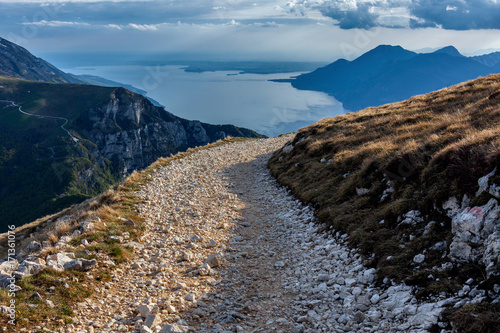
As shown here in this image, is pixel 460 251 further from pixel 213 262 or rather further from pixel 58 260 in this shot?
pixel 58 260

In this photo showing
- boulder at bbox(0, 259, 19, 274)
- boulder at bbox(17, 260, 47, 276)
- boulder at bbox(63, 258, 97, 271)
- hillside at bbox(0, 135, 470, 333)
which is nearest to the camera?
hillside at bbox(0, 135, 470, 333)

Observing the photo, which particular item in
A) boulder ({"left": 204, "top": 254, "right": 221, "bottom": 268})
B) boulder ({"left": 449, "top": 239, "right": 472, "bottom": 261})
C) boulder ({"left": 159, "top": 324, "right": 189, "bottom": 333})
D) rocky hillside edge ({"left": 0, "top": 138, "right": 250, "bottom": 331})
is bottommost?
boulder ({"left": 204, "top": 254, "right": 221, "bottom": 268})

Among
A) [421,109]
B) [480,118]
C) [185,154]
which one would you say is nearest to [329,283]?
[480,118]

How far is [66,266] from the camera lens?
999cm

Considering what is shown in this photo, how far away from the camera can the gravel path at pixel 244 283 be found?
7.79 metres

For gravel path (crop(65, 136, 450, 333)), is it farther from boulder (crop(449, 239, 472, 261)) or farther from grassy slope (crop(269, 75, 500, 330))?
boulder (crop(449, 239, 472, 261))

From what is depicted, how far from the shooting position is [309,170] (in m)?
22.0

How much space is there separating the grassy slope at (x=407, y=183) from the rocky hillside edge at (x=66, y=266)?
29.1ft

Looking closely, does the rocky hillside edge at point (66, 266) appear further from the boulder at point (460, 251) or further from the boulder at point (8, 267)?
the boulder at point (460, 251)

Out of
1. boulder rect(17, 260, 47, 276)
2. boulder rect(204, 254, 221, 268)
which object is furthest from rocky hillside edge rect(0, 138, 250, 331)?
boulder rect(204, 254, 221, 268)

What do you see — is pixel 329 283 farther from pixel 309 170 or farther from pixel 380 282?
pixel 309 170

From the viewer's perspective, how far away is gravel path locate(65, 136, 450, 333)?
779cm

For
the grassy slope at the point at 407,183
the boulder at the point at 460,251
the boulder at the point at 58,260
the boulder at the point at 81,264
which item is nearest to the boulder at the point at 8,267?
the boulder at the point at 58,260

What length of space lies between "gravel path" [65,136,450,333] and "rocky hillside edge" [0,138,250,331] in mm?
491
